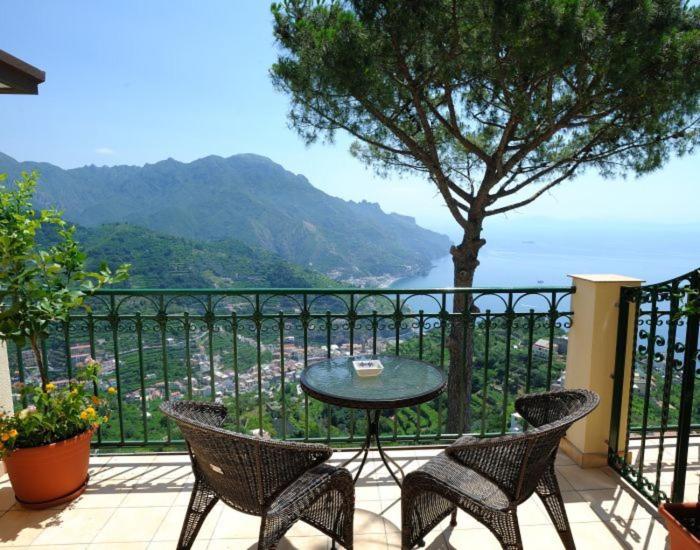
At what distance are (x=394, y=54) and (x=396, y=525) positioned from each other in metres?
4.58

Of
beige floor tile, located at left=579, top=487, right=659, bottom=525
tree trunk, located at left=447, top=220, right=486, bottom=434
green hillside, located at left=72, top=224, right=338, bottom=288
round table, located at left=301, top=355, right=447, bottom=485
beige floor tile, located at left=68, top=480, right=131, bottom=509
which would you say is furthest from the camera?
green hillside, located at left=72, top=224, right=338, bottom=288

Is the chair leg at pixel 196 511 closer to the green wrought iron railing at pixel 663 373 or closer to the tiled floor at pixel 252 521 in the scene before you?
the tiled floor at pixel 252 521

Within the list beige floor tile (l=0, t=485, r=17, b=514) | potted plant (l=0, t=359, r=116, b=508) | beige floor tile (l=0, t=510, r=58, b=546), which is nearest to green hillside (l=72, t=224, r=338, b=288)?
beige floor tile (l=0, t=485, r=17, b=514)

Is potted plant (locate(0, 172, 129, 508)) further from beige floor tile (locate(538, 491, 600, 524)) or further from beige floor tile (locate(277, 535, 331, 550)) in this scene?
beige floor tile (locate(538, 491, 600, 524))

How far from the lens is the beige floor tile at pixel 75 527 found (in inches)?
80.2

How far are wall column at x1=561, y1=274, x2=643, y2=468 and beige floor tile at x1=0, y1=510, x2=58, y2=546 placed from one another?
3001 mm

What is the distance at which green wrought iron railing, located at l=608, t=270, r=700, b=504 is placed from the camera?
77.9 inches

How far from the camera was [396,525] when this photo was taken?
2152 mm

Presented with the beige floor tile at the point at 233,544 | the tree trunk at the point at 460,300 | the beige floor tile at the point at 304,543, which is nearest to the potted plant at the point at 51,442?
the beige floor tile at the point at 233,544

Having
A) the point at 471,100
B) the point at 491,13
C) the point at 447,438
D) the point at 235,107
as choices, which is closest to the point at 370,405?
the point at 447,438

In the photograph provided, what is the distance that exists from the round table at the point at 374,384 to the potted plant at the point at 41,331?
4.11ft

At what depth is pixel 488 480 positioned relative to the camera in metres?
1.61

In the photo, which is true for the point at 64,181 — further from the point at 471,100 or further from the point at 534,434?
the point at 534,434

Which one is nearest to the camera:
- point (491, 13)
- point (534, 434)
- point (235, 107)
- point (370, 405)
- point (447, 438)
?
point (534, 434)
